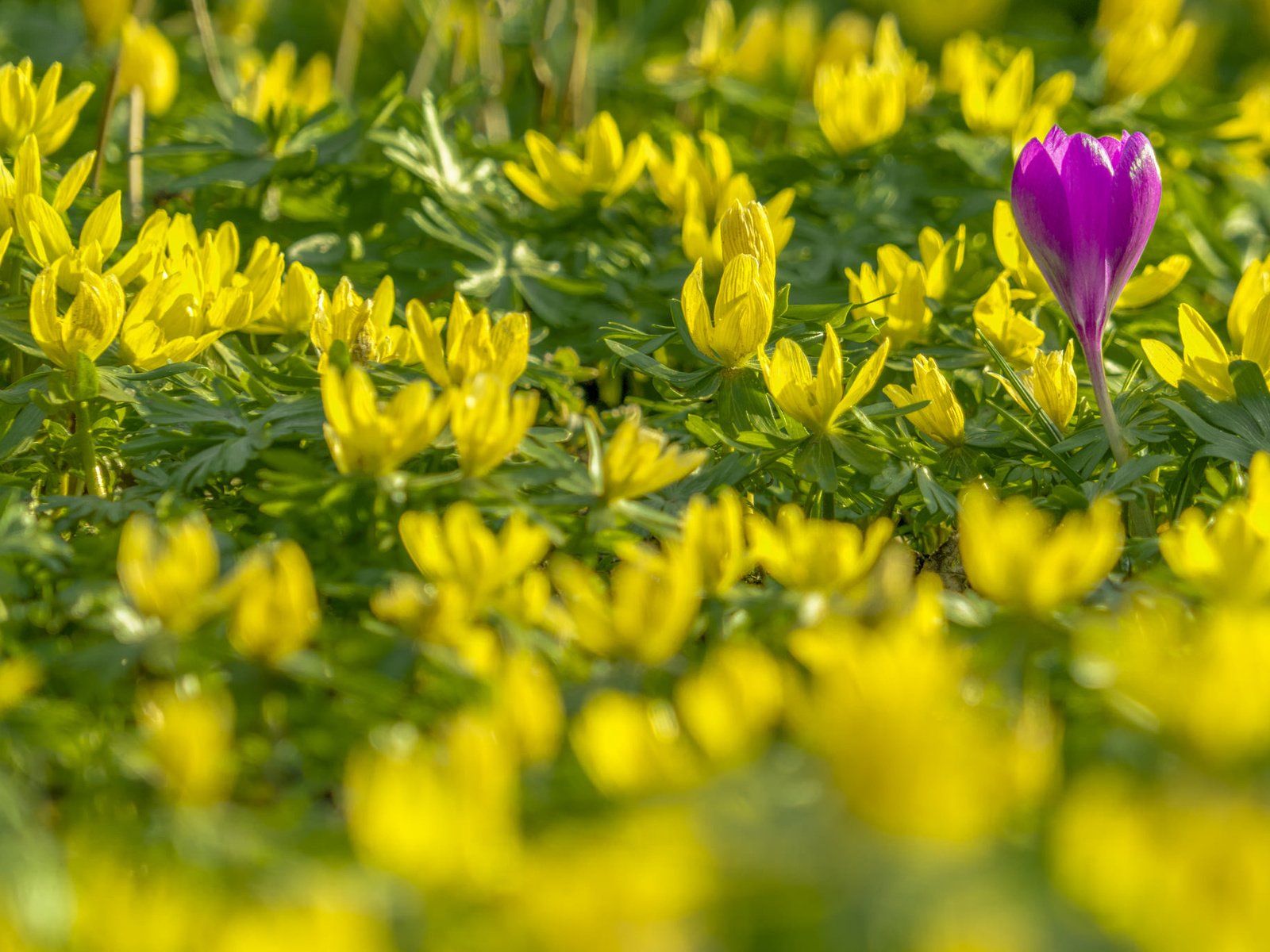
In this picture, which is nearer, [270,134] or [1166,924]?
[1166,924]

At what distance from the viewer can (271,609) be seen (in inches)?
43.3

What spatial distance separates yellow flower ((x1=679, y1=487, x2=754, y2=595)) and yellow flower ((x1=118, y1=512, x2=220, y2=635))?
0.41 meters

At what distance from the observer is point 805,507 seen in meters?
1.73

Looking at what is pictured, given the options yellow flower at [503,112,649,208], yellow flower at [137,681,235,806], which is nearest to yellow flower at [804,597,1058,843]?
yellow flower at [137,681,235,806]

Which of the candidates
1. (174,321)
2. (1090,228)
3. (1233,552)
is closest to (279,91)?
(174,321)

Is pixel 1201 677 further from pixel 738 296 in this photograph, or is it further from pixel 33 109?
pixel 33 109

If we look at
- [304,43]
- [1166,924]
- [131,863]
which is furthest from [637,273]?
[304,43]

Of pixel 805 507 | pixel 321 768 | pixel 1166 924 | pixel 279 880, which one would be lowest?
pixel 805 507

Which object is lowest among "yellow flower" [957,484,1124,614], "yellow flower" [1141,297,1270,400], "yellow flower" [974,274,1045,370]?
"yellow flower" [974,274,1045,370]

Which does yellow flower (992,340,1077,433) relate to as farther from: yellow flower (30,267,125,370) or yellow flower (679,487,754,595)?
yellow flower (30,267,125,370)

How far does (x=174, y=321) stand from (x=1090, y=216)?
1.08 meters

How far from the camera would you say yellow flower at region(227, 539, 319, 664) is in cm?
109

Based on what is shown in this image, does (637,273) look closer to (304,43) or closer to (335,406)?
(335,406)

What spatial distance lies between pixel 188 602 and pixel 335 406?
0.77ft
